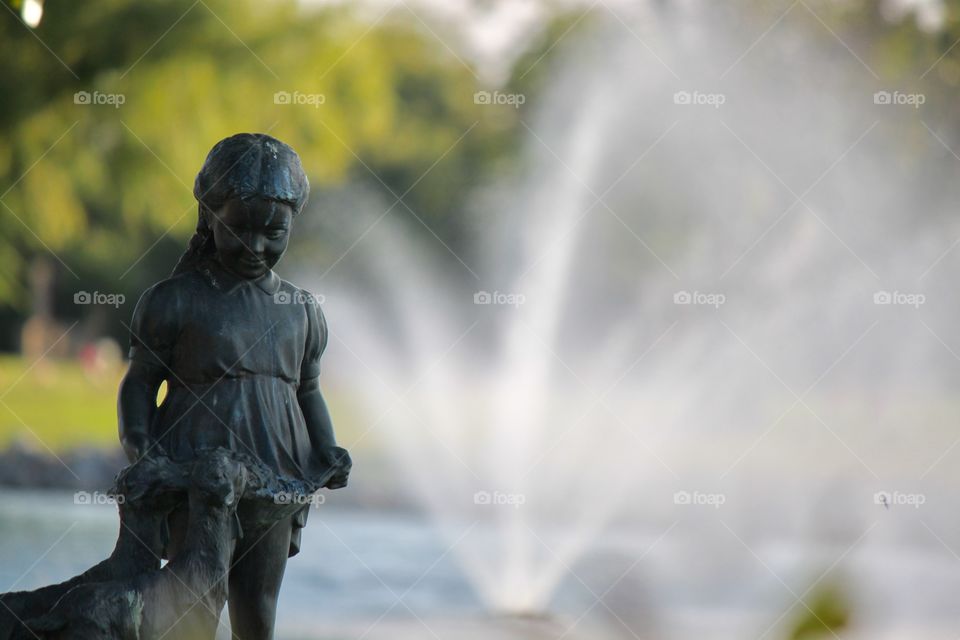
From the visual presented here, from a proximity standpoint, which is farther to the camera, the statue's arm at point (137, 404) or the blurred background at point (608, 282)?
the blurred background at point (608, 282)

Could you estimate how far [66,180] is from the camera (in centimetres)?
2014

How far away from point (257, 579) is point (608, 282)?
721 inches

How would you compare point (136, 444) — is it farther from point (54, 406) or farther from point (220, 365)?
point (54, 406)

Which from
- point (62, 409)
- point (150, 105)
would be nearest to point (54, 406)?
point (62, 409)

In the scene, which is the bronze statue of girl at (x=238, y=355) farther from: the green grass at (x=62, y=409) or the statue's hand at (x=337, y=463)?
the green grass at (x=62, y=409)

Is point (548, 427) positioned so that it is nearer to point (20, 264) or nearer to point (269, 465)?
point (20, 264)

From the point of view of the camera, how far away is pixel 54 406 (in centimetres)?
2575

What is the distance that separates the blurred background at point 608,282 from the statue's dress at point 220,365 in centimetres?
980

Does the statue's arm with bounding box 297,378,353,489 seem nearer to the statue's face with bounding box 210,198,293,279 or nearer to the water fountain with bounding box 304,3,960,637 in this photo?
the statue's face with bounding box 210,198,293,279

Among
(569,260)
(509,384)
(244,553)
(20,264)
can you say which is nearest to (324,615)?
(244,553)

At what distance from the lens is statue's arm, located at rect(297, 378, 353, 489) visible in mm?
4668

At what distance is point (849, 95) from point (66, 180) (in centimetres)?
1119

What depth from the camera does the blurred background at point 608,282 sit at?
17438mm

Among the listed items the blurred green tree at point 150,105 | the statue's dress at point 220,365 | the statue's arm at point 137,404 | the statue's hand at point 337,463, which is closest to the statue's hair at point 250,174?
the statue's dress at point 220,365
